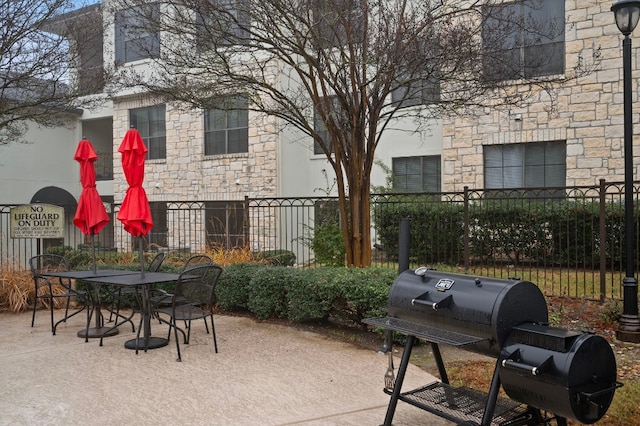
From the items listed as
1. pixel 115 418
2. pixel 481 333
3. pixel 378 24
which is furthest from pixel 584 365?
pixel 378 24

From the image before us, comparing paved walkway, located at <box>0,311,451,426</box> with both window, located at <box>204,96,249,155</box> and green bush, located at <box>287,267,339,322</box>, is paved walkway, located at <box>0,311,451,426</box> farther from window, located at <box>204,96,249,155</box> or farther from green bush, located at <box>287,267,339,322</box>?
window, located at <box>204,96,249,155</box>

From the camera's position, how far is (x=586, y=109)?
12.2 meters

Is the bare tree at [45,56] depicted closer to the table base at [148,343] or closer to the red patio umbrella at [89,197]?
the red patio umbrella at [89,197]

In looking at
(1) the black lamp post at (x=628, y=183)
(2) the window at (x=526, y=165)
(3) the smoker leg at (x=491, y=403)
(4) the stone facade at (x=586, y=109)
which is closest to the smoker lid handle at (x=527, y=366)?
(3) the smoker leg at (x=491, y=403)

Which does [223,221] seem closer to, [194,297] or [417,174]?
[417,174]

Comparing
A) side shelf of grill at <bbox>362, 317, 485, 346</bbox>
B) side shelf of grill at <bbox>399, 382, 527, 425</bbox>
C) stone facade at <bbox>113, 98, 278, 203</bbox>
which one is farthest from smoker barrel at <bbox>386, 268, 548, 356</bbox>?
stone facade at <bbox>113, 98, 278, 203</bbox>

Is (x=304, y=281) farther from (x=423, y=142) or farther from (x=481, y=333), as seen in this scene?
(x=423, y=142)

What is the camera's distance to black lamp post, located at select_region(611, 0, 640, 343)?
21.4 ft

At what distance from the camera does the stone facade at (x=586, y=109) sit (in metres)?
11.9

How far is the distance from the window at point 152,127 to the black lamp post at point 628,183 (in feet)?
50.2

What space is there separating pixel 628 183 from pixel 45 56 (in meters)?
9.79

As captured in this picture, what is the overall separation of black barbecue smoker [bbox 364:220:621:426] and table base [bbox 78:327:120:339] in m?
4.47

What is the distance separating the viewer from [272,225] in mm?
16344

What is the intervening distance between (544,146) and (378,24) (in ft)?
22.4
